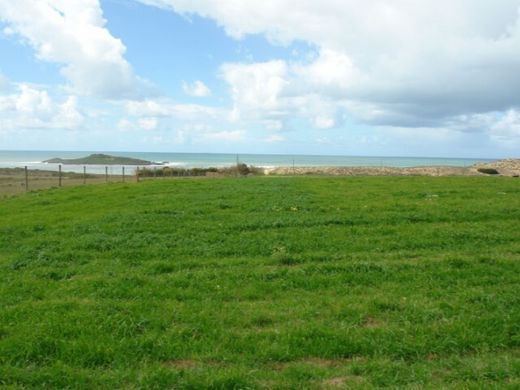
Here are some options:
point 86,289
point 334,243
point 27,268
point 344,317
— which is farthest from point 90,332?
point 334,243

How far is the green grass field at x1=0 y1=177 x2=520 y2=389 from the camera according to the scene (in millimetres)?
4359

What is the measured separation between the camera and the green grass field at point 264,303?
436 cm

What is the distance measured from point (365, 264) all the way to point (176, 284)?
9.89ft

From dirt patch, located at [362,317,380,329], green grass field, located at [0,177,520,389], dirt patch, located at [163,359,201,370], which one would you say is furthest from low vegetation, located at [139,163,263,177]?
dirt patch, located at [163,359,201,370]

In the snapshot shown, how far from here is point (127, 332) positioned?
523 centimetres

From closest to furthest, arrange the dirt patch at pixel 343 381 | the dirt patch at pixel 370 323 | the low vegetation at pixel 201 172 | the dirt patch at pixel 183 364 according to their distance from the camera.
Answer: the dirt patch at pixel 343 381, the dirt patch at pixel 183 364, the dirt patch at pixel 370 323, the low vegetation at pixel 201 172

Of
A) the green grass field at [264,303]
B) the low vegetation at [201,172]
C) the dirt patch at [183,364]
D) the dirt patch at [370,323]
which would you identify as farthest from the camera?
the low vegetation at [201,172]

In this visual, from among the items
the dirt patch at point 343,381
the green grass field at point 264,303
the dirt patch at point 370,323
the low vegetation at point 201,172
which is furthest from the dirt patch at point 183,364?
the low vegetation at point 201,172

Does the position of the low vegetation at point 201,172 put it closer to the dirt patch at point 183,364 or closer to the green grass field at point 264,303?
the green grass field at point 264,303

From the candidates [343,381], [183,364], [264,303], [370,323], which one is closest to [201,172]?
[264,303]

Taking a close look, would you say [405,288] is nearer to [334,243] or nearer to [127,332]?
[334,243]

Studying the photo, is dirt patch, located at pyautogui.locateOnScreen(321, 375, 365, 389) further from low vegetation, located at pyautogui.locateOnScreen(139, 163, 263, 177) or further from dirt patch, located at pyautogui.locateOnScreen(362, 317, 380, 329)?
low vegetation, located at pyautogui.locateOnScreen(139, 163, 263, 177)

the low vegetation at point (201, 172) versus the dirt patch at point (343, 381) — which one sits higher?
the low vegetation at point (201, 172)

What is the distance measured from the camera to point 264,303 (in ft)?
20.6
